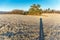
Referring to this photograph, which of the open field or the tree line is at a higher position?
the tree line

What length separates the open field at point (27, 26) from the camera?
3.78 feet

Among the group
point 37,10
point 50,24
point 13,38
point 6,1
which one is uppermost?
point 6,1

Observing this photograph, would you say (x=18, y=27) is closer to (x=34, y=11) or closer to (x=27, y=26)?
(x=27, y=26)

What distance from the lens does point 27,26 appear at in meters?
1.18

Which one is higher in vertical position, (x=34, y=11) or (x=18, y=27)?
(x=34, y=11)

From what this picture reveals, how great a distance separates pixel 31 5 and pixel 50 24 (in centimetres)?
30

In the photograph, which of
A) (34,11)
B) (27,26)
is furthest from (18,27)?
(34,11)

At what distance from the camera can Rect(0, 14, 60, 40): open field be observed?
1.15m

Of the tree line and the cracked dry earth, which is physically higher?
the tree line

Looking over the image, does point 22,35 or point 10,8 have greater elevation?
point 10,8

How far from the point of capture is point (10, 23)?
3.88 feet

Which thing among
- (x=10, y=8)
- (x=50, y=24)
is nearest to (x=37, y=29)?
(x=50, y=24)

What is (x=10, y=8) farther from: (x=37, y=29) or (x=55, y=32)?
(x=55, y=32)

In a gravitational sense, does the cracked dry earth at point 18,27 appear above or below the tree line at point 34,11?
below
